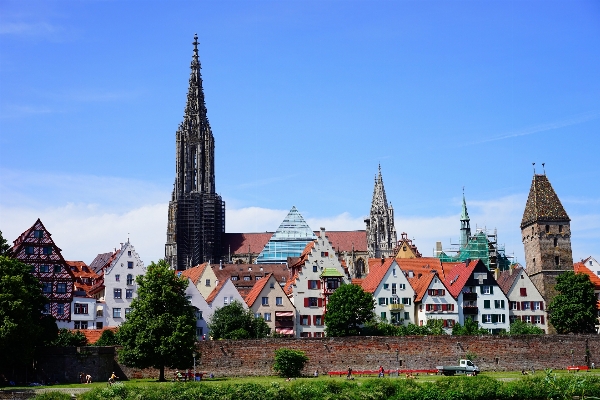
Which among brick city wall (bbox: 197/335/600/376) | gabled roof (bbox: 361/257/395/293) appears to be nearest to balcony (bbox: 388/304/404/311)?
gabled roof (bbox: 361/257/395/293)

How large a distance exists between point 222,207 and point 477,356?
102 metres

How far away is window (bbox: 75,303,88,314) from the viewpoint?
98113 millimetres

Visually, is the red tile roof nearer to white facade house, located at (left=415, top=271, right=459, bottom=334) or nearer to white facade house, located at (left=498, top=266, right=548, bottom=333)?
white facade house, located at (left=415, top=271, right=459, bottom=334)

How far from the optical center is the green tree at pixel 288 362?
75.1m

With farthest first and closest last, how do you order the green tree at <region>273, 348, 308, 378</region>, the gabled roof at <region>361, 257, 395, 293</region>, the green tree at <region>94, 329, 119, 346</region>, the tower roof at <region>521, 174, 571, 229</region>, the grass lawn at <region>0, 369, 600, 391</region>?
1. the tower roof at <region>521, 174, 571, 229</region>
2. the gabled roof at <region>361, 257, 395, 293</region>
3. the green tree at <region>94, 329, 119, 346</region>
4. the green tree at <region>273, 348, 308, 378</region>
5. the grass lawn at <region>0, 369, 600, 391</region>

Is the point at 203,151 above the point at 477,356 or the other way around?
above

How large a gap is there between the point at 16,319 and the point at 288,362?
21.3 metres

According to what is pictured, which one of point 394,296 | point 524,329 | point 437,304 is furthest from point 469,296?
point 524,329

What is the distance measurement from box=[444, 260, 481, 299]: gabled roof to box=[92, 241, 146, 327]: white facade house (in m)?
34.0

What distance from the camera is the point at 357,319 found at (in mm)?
88688

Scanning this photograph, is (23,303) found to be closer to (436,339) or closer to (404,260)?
(436,339)

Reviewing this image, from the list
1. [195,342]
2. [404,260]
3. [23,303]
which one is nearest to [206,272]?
[404,260]

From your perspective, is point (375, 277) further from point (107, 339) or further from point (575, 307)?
point (107, 339)

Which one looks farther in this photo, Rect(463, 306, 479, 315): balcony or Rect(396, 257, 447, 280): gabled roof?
Rect(396, 257, 447, 280): gabled roof
